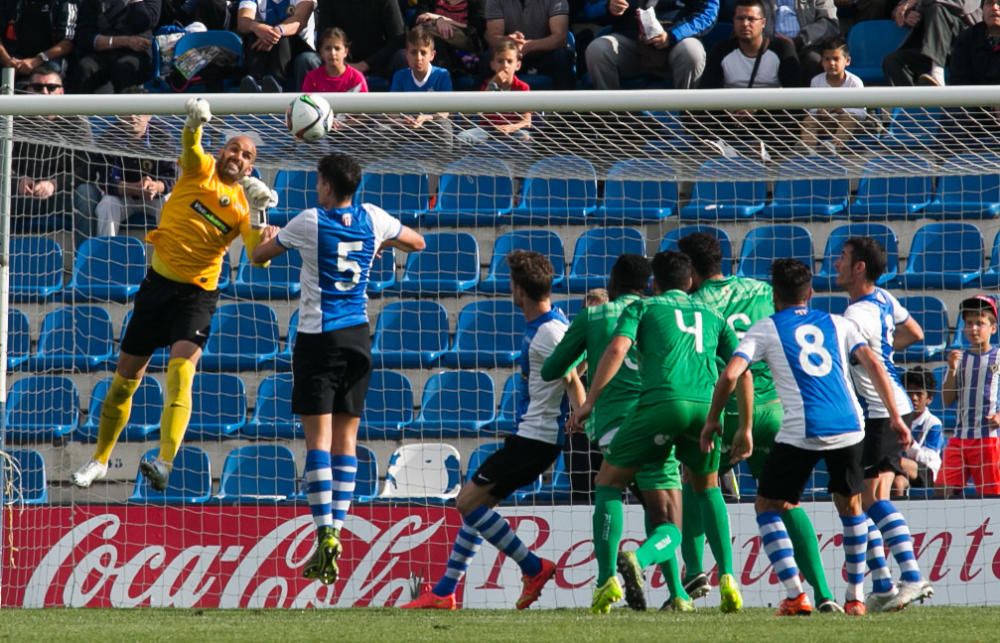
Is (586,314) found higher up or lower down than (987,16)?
lower down

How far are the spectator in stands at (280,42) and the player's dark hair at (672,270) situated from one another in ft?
18.8

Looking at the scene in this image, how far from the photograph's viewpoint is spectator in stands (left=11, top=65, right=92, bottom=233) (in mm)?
9812

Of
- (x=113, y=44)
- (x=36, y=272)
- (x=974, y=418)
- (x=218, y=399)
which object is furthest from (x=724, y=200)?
(x=113, y=44)

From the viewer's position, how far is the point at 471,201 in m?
11.8

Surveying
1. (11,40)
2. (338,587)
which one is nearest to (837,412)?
(338,587)

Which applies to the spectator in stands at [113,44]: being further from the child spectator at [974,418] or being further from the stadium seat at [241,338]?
the child spectator at [974,418]

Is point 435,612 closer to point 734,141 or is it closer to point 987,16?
point 734,141

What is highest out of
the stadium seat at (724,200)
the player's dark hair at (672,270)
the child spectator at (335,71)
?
the child spectator at (335,71)

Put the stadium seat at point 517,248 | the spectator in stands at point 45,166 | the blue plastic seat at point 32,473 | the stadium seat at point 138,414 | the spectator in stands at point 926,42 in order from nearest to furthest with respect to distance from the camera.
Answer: the spectator in stands at point 45,166, the blue plastic seat at point 32,473, the stadium seat at point 138,414, the stadium seat at point 517,248, the spectator in stands at point 926,42

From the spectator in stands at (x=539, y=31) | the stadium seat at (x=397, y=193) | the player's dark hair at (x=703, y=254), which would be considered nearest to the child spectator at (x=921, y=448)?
the player's dark hair at (x=703, y=254)

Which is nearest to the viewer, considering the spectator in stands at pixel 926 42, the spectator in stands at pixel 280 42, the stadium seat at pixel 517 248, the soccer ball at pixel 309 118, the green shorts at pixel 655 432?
the green shorts at pixel 655 432

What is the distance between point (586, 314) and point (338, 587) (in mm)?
3060

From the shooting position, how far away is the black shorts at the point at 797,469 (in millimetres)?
7406

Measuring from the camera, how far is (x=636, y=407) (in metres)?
7.68
